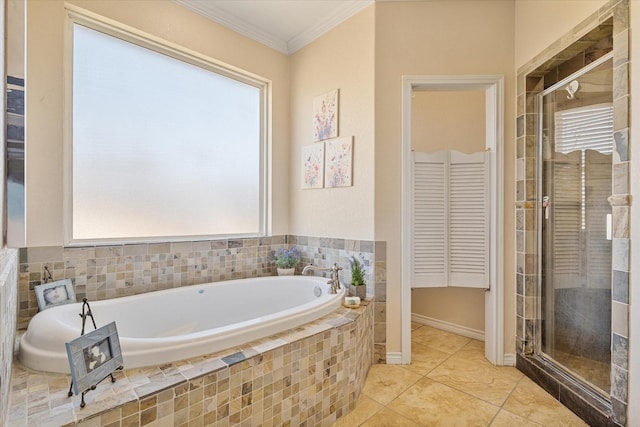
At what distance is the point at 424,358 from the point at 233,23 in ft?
10.4

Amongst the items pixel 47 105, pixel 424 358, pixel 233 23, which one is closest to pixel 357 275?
pixel 424 358

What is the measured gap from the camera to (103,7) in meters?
1.97

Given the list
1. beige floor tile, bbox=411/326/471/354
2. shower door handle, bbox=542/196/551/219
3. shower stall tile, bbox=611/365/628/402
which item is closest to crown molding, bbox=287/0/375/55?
shower door handle, bbox=542/196/551/219

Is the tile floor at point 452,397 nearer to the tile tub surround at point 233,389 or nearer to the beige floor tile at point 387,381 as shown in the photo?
the beige floor tile at point 387,381

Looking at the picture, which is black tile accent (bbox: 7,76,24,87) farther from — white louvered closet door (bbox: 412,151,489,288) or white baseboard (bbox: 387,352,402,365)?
white baseboard (bbox: 387,352,402,365)

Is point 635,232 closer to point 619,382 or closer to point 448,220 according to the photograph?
point 619,382

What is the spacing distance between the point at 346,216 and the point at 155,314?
1527mm

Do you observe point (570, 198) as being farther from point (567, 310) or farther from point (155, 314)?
point (155, 314)

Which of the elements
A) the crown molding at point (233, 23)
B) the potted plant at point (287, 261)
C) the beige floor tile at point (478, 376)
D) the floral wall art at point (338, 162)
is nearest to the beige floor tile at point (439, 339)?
the beige floor tile at point (478, 376)

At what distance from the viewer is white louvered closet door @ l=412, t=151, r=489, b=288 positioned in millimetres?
2332

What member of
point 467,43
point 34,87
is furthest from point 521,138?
point 34,87

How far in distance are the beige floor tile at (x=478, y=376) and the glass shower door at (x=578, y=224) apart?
333 millimetres

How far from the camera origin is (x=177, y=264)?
228cm

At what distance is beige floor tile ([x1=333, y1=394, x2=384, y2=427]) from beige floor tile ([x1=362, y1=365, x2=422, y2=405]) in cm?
4
